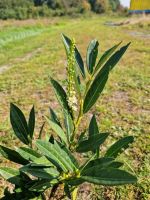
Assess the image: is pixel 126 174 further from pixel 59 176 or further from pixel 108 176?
pixel 59 176

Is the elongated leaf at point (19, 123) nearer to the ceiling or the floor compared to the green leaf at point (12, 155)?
nearer to the ceiling

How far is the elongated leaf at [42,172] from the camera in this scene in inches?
54.8

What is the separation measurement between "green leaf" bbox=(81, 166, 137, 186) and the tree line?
58.9 m

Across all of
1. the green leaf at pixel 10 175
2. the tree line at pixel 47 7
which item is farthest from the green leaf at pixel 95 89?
the tree line at pixel 47 7

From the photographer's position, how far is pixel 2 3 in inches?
2596

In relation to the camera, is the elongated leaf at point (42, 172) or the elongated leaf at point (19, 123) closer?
the elongated leaf at point (42, 172)

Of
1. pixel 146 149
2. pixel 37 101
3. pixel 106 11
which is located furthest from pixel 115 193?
pixel 106 11

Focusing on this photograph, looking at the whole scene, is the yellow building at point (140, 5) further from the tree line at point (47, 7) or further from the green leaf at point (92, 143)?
the tree line at point (47, 7)

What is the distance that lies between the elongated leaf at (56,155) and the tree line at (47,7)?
5880 cm

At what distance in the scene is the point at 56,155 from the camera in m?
1.33

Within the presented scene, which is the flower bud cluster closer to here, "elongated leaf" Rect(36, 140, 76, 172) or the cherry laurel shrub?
the cherry laurel shrub

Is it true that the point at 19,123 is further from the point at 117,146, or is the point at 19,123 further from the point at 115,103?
the point at 115,103

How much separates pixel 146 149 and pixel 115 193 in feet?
4.31

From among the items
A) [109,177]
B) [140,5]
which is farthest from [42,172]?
[140,5]
